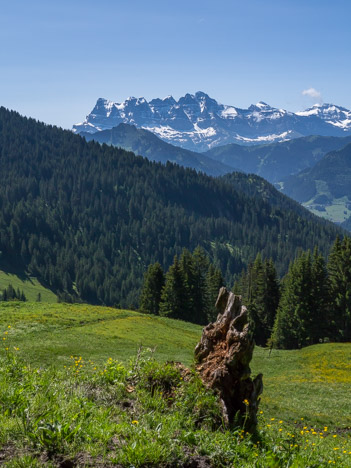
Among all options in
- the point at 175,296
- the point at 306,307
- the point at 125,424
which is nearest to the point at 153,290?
the point at 175,296

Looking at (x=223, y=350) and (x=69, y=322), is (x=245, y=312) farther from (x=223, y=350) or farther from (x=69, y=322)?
(x=69, y=322)

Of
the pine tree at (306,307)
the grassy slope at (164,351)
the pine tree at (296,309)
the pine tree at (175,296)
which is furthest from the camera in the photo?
the pine tree at (175,296)

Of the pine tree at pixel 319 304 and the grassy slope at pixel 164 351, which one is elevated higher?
the pine tree at pixel 319 304

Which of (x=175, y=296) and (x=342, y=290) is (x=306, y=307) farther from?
Result: (x=175, y=296)

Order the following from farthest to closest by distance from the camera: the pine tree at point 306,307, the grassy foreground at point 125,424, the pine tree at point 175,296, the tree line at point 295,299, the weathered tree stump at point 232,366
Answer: the pine tree at point 175,296 < the tree line at point 295,299 < the pine tree at point 306,307 < the weathered tree stump at point 232,366 < the grassy foreground at point 125,424

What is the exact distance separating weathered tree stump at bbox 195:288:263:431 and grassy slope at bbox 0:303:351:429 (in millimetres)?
13060

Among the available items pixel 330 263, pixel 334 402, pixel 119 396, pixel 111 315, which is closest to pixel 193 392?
pixel 119 396

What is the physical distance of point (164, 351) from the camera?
131 feet

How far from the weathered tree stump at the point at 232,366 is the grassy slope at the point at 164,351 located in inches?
514

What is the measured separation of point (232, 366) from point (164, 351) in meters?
31.3

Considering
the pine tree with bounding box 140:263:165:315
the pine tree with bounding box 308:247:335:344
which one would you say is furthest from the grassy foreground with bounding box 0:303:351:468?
the pine tree with bounding box 140:263:165:315

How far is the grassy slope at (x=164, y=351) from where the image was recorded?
25.9 m

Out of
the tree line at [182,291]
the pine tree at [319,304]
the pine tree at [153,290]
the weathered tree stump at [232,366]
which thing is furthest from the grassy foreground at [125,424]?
the pine tree at [153,290]

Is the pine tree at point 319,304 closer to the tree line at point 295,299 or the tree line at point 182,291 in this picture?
the tree line at point 295,299
